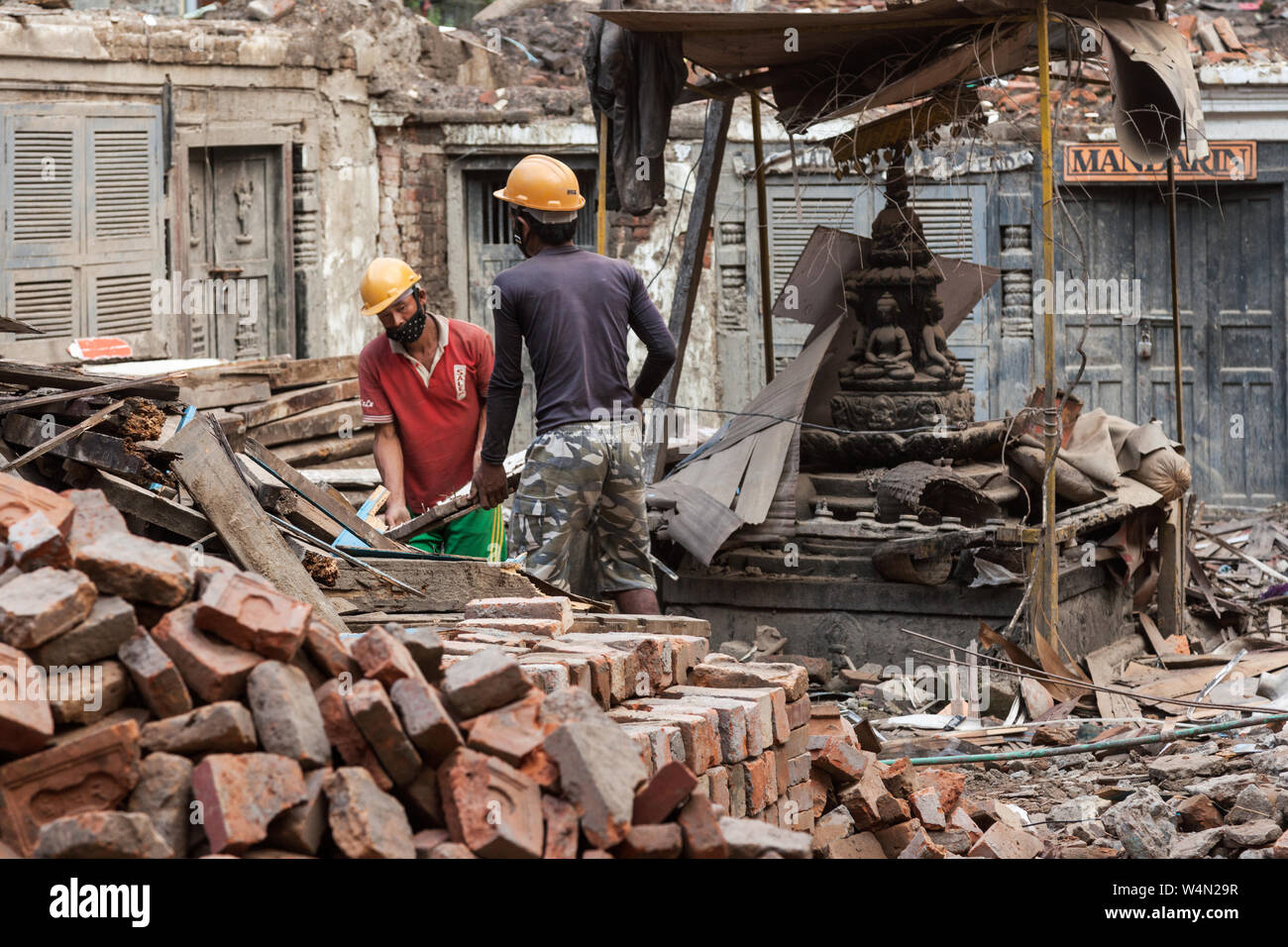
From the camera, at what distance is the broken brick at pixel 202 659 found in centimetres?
343

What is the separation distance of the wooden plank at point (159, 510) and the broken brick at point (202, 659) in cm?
126

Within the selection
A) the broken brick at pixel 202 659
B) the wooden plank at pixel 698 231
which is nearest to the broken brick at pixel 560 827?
the broken brick at pixel 202 659

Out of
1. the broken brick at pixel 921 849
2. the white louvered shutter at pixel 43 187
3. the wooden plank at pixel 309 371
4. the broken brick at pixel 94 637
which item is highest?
the white louvered shutter at pixel 43 187

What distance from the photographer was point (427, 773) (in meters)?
3.46

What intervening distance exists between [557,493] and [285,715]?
9.22ft

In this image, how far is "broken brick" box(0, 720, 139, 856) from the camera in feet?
10.6

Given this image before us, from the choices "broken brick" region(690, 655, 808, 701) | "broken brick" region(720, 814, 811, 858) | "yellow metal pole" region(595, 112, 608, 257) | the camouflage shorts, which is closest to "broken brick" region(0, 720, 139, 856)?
"broken brick" region(720, 814, 811, 858)

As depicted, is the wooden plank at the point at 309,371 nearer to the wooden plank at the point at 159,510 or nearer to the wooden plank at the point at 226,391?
the wooden plank at the point at 226,391

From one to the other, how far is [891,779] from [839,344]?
4019 millimetres


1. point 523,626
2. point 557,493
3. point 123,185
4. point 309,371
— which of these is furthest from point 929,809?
point 123,185

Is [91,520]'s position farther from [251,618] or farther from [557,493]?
[557,493]

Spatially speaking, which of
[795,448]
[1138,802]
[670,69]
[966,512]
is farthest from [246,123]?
[1138,802]

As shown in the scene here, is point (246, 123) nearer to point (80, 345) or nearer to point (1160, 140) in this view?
point (80, 345)
